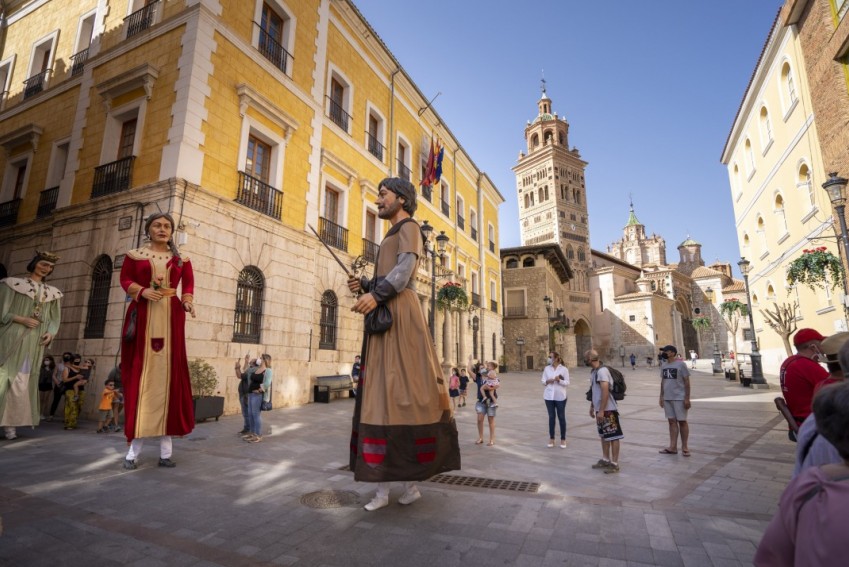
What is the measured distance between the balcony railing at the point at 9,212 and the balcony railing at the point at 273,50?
9060 millimetres

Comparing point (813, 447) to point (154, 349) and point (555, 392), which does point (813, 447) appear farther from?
point (555, 392)

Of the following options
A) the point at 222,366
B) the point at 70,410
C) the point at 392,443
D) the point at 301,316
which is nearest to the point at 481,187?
the point at 301,316

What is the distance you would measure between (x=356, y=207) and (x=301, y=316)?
5.20m

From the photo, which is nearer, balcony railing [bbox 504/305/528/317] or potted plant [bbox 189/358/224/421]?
potted plant [bbox 189/358/224/421]

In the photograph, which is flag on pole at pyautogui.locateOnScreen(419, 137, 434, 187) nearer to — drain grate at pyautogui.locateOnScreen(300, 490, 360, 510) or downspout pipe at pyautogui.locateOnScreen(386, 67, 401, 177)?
downspout pipe at pyautogui.locateOnScreen(386, 67, 401, 177)

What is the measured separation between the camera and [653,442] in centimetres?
711

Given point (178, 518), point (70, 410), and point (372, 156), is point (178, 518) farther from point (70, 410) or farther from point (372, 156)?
point (372, 156)

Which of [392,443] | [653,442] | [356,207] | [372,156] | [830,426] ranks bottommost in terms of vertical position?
[653,442]

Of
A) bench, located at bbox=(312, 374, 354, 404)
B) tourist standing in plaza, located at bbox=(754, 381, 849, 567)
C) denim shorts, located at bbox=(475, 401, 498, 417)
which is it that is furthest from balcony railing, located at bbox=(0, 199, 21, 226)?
tourist standing in plaza, located at bbox=(754, 381, 849, 567)

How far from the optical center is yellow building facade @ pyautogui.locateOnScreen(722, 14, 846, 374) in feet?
47.0

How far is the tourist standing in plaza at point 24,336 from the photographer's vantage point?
18.2 ft

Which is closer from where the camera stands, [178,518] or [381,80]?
[178,518]

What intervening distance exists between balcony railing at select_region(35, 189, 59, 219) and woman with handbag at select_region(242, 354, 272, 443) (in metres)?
9.98

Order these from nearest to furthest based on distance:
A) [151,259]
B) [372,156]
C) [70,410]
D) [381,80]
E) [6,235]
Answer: [151,259] → [70,410] → [6,235] → [372,156] → [381,80]
